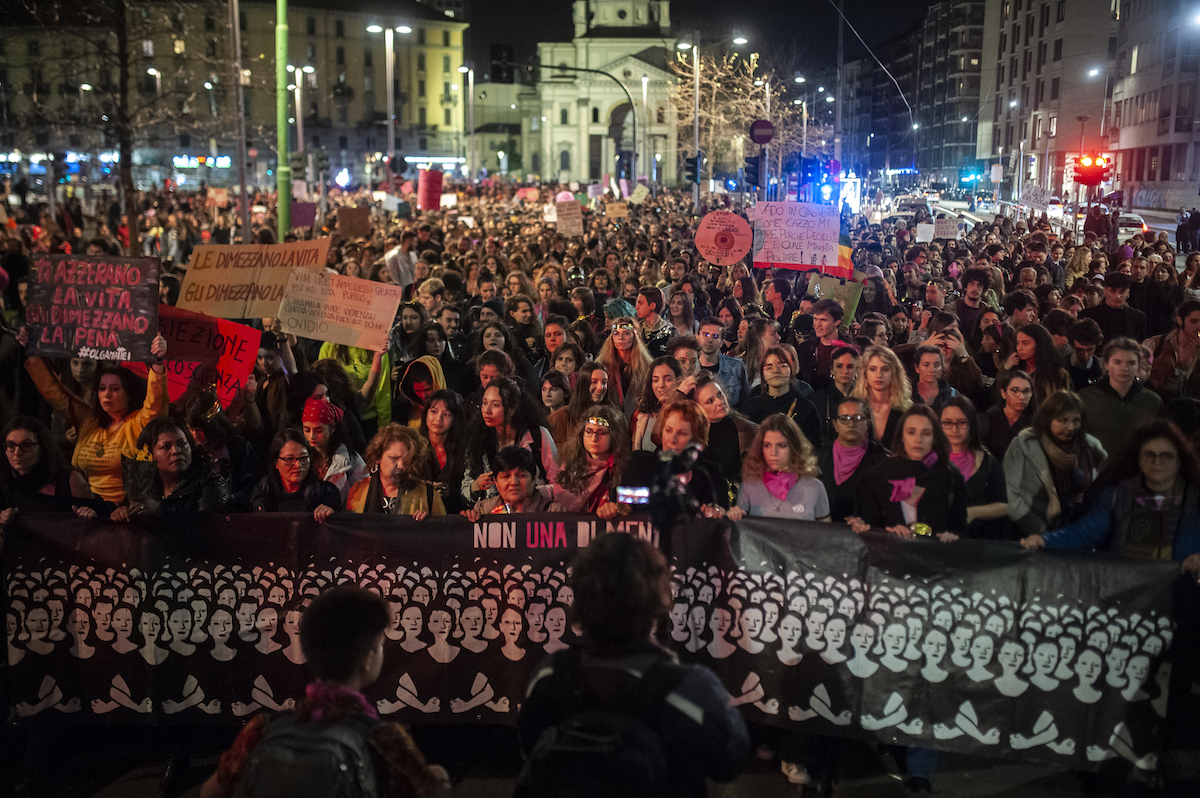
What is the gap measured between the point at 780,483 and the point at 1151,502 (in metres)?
1.53

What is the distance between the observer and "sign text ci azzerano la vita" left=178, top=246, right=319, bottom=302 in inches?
324

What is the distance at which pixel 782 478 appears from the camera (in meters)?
5.25

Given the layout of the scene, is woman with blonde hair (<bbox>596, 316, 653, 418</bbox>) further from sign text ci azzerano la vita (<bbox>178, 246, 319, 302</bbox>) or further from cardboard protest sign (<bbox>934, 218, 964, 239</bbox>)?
cardboard protest sign (<bbox>934, 218, 964, 239</bbox>)

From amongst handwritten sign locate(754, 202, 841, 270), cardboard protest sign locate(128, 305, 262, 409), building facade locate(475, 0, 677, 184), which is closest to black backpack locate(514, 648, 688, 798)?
cardboard protest sign locate(128, 305, 262, 409)

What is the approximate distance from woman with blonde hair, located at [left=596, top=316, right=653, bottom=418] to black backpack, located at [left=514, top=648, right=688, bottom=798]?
16.4 ft

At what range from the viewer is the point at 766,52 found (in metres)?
58.3

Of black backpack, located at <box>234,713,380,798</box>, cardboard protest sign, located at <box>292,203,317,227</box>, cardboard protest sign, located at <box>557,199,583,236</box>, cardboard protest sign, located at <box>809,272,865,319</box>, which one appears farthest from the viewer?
cardboard protest sign, located at <box>292,203,317,227</box>

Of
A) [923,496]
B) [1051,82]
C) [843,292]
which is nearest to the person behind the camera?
[923,496]

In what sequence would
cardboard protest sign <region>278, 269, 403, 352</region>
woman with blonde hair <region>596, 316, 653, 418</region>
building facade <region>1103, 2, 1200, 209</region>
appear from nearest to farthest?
1. cardboard protest sign <region>278, 269, 403, 352</region>
2. woman with blonde hair <region>596, 316, 653, 418</region>
3. building facade <region>1103, 2, 1200, 209</region>

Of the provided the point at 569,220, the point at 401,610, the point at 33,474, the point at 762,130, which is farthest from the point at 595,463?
the point at 762,130

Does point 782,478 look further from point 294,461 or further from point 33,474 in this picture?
point 33,474

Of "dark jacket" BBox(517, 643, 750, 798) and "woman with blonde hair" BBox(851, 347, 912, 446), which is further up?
"woman with blonde hair" BBox(851, 347, 912, 446)

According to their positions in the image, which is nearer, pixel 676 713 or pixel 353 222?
pixel 676 713

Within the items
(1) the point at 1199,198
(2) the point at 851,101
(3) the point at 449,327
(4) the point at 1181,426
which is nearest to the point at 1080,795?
(4) the point at 1181,426
